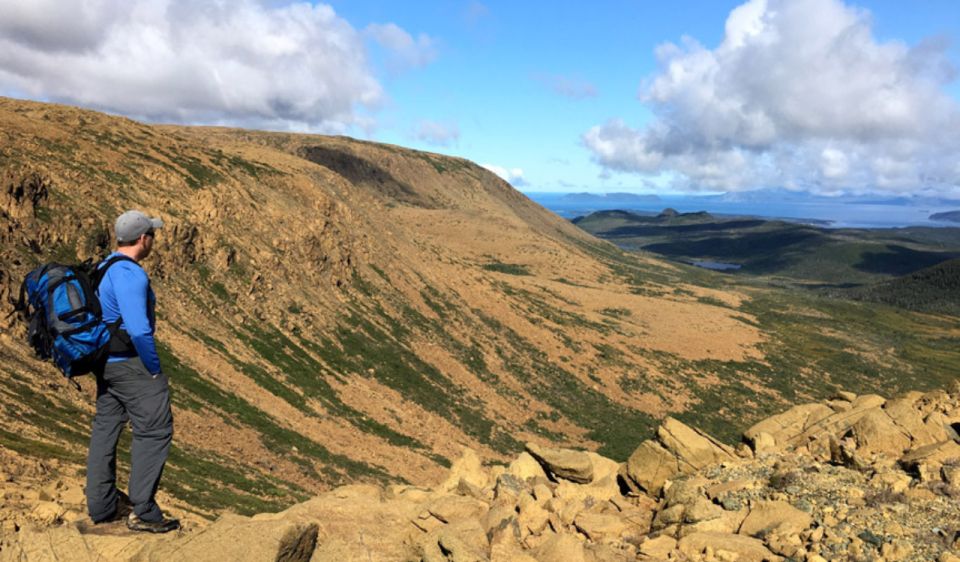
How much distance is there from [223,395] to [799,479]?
31.0 meters

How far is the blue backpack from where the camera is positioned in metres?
8.31

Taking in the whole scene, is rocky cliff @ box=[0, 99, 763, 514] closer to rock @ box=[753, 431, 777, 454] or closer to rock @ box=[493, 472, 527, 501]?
rock @ box=[493, 472, 527, 501]

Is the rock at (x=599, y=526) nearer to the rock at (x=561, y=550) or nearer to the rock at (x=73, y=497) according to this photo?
the rock at (x=561, y=550)

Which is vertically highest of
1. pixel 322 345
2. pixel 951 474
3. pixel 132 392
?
pixel 132 392

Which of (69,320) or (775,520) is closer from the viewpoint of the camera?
(69,320)

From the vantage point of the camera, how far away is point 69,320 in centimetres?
831

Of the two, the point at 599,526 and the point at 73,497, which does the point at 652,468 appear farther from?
the point at 73,497

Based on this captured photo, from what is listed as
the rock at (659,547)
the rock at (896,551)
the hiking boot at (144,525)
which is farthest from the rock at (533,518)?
the hiking boot at (144,525)

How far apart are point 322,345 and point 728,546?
4301 centimetres

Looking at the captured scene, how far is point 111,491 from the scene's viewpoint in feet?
30.8

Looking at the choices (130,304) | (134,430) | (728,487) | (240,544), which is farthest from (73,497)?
(728,487)

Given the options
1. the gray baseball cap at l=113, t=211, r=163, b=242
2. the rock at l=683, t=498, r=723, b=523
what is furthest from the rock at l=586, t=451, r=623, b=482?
the gray baseball cap at l=113, t=211, r=163, b=242

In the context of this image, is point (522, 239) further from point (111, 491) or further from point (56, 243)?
point (111, 491)

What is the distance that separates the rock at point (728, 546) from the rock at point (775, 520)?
2.05ft
